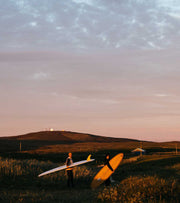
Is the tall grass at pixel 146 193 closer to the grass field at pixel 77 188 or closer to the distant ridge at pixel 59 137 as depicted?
the grass field at pixel 77 188

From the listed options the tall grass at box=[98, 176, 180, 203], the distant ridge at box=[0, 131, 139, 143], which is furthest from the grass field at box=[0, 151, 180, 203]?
the distant ridge at box=[0, 131, 139, 143]

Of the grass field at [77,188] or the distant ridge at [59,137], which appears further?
the distant ridge at [59,137]

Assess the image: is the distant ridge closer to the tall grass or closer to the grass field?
the grass field

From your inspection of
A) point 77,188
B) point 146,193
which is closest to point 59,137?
point 77,188

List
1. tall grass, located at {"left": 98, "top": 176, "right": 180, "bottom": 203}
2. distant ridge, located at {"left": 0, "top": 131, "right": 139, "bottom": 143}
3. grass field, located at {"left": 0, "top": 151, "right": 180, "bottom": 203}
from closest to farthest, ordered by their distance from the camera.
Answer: tall grass, located at {"left": 98, "top": 176, "right": 180, "bottom": 203} → grass field, located at {"left": 0, "top": 151, "right": 180, "bottom": 203} → distant ridge, located at {"left": 0, "top": 131, "right": 139, "bottom": 143}

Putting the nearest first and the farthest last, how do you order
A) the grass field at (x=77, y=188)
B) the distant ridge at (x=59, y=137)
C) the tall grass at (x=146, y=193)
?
the tall grass at (x=146, y=193)
the grass field at (x=77, y=188)
the distant ridge at (x=59, y=137)

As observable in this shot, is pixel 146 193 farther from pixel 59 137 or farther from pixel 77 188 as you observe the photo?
pixel 59 137

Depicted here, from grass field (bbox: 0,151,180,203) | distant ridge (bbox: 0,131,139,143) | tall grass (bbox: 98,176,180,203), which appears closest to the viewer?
tall grass (bbox: 98,176,180,203)

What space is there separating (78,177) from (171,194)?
9.44 meters

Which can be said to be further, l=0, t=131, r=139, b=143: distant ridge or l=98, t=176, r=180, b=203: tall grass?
l=0, t=131, r=139, b=143: distant ridge

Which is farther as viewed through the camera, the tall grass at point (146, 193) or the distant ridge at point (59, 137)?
the distant ridge at point (59, 137)

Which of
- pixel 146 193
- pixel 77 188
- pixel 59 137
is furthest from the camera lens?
pixel 59 137

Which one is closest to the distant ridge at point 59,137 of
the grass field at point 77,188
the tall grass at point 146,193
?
the grass field at point 77,188

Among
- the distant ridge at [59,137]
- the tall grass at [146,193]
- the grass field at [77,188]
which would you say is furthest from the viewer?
Result: the distant ridge at [59,137]
